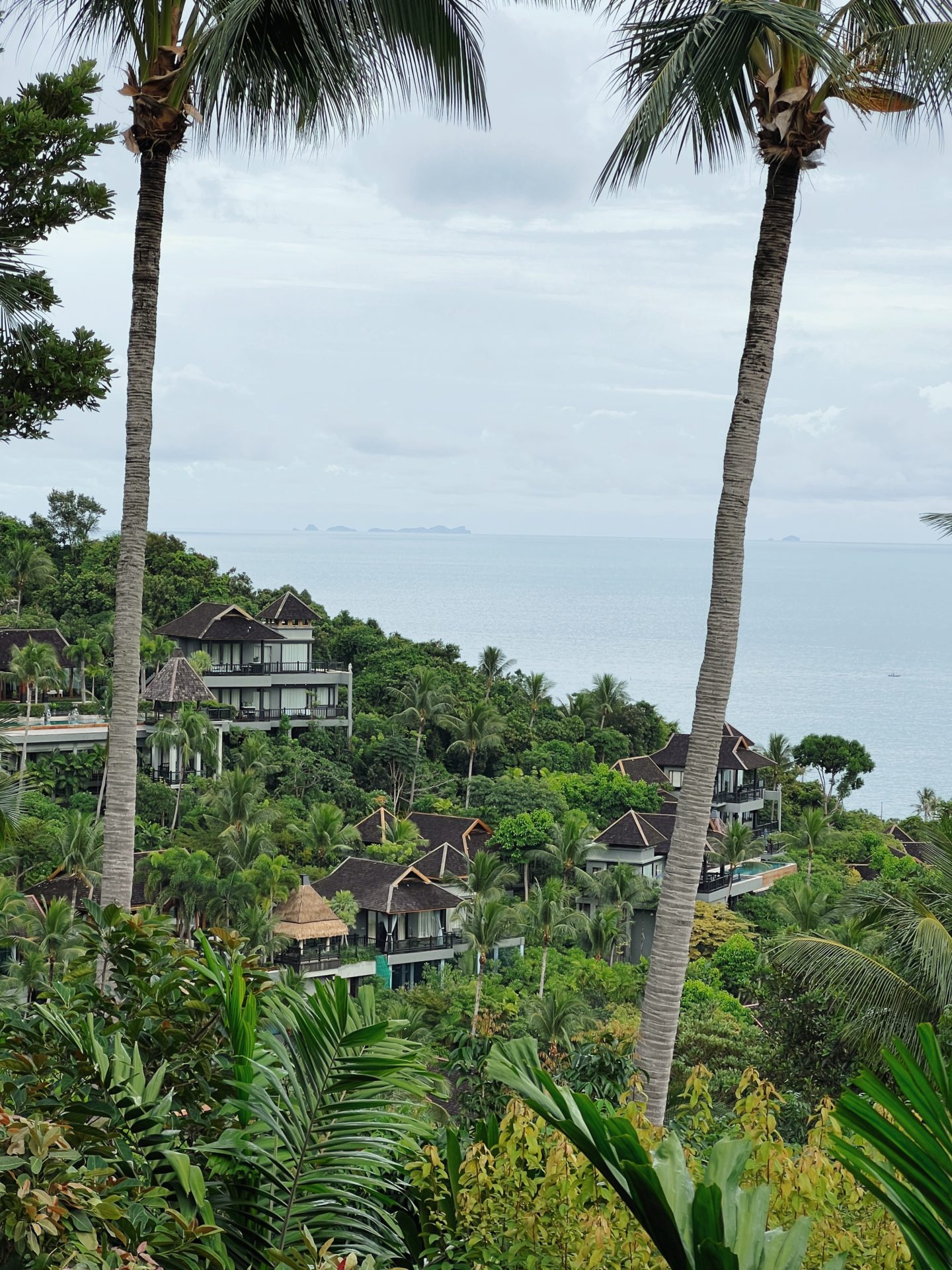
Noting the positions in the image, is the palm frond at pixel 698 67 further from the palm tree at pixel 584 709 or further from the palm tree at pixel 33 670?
the palm tree at pixel 584 709

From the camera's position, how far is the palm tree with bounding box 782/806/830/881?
40188mm

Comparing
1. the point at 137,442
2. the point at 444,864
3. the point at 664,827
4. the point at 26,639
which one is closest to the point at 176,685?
the point at 26,639

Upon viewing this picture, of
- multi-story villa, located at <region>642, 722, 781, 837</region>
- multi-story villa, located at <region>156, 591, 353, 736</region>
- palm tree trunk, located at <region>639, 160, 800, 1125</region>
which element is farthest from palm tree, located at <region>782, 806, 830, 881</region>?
palm tree trunk, located at <region>639, 160, 800, 1125</region>

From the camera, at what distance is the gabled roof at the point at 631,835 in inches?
1505

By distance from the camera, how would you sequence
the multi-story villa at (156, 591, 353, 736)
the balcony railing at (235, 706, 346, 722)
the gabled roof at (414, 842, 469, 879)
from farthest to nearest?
the multi-story villa at (156, 591, 353, 736), the balcony railing at (235, 706, 346, 722), the gabled roof at (414, 842, 469, 879)

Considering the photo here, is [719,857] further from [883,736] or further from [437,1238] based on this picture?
[883,736]

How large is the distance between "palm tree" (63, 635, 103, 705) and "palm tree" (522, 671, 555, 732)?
18244mm

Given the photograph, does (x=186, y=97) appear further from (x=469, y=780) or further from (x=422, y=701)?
(x=422, y=701)

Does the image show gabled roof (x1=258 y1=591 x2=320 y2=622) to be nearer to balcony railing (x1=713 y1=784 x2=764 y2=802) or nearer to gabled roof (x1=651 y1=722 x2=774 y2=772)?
gabled roof (x1=651 y1=722 x2=774 y2=772)

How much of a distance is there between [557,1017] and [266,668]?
2247cm

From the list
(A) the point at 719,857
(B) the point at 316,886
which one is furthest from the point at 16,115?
(A) the point at 719,857

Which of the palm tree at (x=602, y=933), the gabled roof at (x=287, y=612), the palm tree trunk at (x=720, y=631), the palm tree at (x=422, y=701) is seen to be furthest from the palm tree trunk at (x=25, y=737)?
the palm tree trunk at (x=720, y=631)

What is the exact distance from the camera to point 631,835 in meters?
38.4

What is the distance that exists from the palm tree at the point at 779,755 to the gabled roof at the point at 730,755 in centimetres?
132
